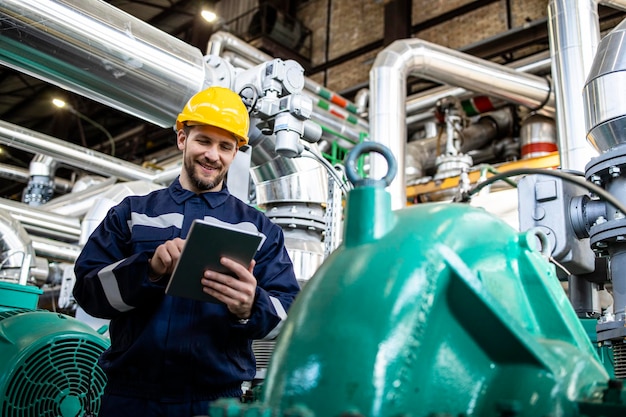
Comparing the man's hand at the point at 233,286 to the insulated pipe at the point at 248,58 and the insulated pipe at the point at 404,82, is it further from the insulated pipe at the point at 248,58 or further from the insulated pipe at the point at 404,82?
the insulated pipe at the point at 248,58

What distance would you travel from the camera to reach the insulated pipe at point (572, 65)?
2830 millimetres

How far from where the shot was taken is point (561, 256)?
72.6 inches

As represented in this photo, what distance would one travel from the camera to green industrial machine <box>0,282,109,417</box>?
178 centimetres

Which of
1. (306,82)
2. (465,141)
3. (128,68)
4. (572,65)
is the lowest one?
(128,68)

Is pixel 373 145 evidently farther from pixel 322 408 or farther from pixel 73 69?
pixel 73 69

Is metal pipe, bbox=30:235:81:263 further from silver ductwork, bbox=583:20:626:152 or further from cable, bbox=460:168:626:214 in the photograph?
cable, bbox=460:168:626:214

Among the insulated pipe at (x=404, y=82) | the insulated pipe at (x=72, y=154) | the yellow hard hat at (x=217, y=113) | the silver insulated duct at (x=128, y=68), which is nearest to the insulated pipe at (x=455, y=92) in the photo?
the insulated pipe at (x=404, y=82)

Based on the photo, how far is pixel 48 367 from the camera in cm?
184

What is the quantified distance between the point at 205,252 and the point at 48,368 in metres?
1.01

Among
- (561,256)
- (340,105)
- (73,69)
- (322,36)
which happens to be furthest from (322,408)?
(322,36)

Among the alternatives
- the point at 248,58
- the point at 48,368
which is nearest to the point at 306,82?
the point at 248,58

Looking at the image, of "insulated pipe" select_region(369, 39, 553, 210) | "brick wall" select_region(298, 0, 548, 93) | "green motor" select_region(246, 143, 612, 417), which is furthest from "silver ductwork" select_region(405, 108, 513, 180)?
"green motor" select_region(246, 143, 612, 417)

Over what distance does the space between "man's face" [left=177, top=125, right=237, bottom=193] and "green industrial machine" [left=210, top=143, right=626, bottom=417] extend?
90cm

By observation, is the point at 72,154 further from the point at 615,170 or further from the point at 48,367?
the point at 615,170
